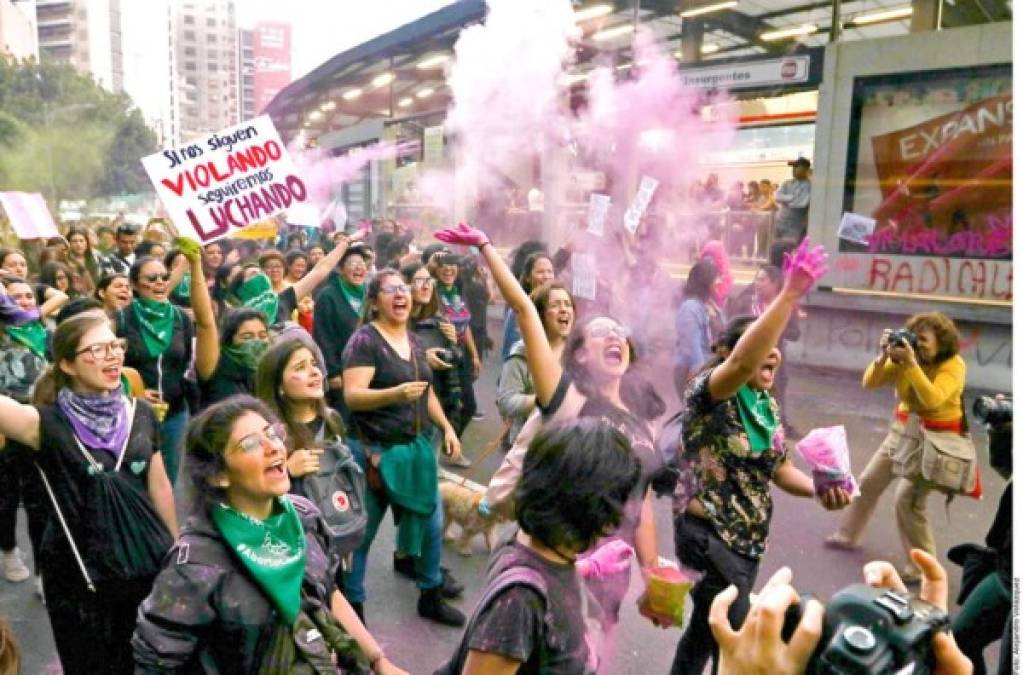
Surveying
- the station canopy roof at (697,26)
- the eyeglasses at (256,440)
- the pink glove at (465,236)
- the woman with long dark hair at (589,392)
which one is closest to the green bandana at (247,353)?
the pink glove at (465,236)

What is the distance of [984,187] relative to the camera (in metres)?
9.66

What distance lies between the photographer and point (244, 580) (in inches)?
75.3

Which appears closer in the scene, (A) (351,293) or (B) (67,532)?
(B) (67,532)

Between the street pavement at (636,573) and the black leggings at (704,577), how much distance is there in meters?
0.67

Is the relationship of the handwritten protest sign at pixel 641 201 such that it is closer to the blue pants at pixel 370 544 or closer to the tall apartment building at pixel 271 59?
the blue pants at pixel 370 544

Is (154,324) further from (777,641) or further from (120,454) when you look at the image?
(777,641)

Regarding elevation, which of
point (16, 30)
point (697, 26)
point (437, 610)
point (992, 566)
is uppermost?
point (16, 30)

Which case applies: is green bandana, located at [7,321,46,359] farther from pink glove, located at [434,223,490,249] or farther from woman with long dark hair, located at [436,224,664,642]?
woman with long dark hair, located at [436,224,664,642]

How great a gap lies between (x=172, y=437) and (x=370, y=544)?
155 cm

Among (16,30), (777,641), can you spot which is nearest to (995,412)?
(777,641)

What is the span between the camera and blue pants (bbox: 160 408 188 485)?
15.1ft

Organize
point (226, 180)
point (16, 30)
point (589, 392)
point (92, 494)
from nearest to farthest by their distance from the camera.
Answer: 1. point (92, 494)
2. point (589, 392)
3. point (226, 180)
4. point (16, 30)

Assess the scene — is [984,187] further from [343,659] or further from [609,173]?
[343,659]

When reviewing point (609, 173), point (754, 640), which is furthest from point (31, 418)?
point (609, 173)
